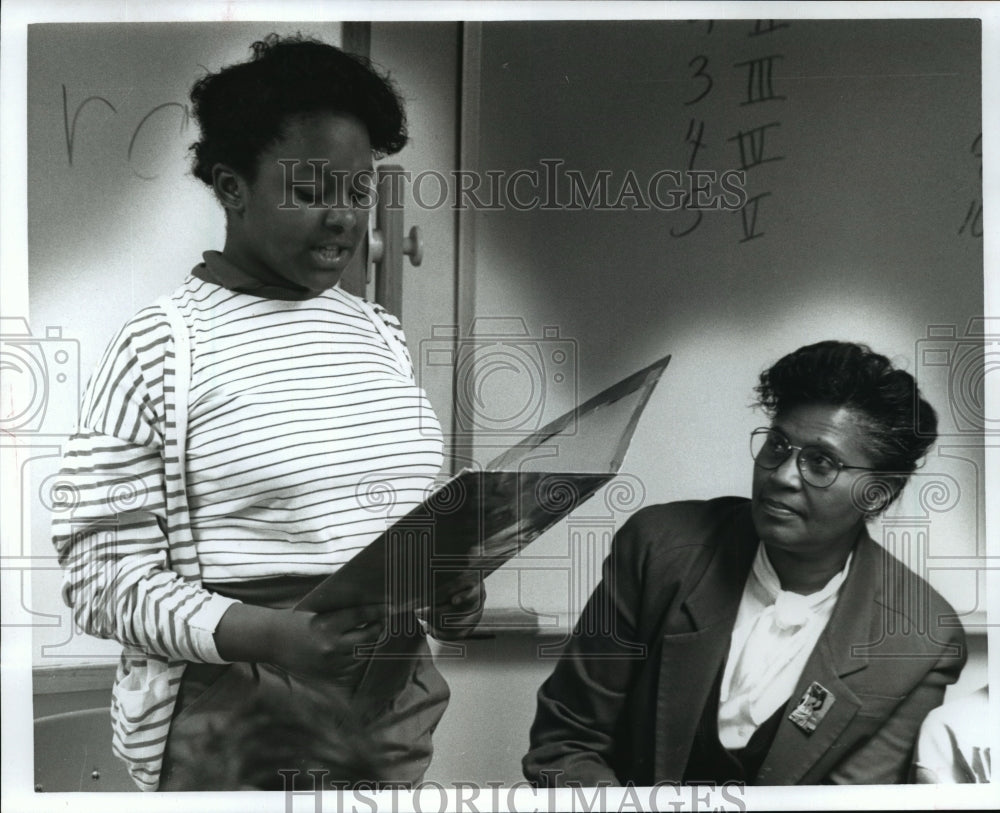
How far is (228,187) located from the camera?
7.14 ft

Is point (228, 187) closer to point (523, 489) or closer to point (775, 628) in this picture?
point (523, 489)

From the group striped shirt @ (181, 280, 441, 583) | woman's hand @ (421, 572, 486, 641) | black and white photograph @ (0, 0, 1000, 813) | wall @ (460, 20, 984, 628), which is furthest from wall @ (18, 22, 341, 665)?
woman's hand @ (421, 572, 486, 641)

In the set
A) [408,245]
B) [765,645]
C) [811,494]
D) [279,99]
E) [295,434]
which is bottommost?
[765,645]

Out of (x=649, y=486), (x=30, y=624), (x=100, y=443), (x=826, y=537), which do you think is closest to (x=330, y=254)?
(x=100, y=443)

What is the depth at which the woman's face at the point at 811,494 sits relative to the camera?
2.18 metres

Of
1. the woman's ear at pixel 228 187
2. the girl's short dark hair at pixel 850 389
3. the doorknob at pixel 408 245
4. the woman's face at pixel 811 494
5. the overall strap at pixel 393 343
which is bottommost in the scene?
the woman's face at pixel 811 494

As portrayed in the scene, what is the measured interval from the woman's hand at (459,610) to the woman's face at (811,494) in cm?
54

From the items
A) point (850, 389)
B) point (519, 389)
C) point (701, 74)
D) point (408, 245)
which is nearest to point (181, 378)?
point (408, 245)

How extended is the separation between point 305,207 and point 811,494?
108cm

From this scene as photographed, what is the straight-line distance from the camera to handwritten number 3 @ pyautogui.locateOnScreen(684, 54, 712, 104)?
7.25 feet

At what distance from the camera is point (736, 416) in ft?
7.22

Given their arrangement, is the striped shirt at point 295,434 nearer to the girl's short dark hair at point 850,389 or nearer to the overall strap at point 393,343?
the overall strap at point 393,343

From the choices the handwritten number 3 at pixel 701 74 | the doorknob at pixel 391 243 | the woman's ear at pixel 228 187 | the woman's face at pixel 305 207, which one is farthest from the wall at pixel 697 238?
the woman's ear at pixel 228 187

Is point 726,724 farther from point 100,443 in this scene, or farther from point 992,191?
point 100,443
